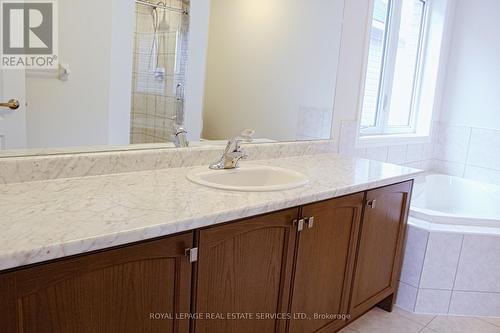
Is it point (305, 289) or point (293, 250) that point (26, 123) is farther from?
point (305, 289)

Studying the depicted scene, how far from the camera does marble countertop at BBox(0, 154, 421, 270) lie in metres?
0.86

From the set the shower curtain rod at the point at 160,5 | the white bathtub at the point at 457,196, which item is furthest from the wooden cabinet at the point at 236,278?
the white bathtub at the point at 457,196

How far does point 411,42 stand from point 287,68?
164 cm

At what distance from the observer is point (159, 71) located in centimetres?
159

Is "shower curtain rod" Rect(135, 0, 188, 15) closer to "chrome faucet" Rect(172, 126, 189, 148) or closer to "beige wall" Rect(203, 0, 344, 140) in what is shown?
"beige wall" Rect(203, 0, 344, 140)

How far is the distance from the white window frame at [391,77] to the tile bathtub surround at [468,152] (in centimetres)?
29

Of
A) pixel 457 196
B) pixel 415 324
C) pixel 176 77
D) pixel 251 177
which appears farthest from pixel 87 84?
pixel 457 196

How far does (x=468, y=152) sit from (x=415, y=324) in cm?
179

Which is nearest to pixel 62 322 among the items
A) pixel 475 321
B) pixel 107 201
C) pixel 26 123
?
pixel 107 201

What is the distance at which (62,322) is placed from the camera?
92 cm

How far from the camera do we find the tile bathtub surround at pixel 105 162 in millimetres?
1266

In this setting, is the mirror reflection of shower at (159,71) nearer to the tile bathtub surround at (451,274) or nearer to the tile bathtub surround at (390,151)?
the tile bathtub surround at (390,151)

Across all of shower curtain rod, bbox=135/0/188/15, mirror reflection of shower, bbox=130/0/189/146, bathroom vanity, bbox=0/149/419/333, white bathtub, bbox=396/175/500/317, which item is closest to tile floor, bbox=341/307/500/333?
white bathtub, bbox=396/175/500/317

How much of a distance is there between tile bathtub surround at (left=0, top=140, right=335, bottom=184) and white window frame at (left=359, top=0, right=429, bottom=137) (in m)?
1.52
